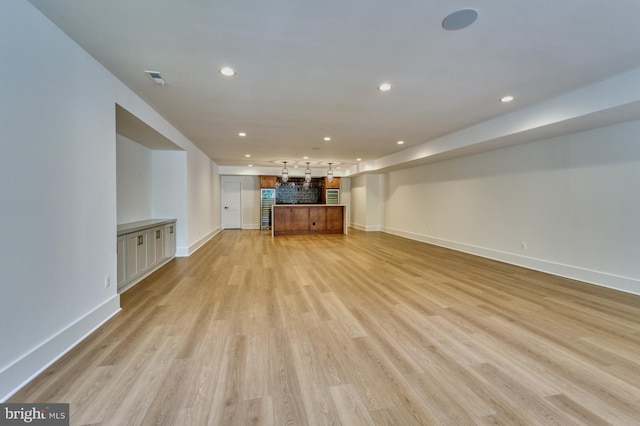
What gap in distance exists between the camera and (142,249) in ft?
13.8

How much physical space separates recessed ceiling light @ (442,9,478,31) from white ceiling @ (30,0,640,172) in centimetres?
4

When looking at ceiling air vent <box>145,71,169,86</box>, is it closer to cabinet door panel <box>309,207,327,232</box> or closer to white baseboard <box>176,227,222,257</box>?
white baseboard <box>176,227,222,257</box>

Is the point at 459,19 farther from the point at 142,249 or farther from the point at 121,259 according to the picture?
the point at 142,249

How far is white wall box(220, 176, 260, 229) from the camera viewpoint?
11.2 metres

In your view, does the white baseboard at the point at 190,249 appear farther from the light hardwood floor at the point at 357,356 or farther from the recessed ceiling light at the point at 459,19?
the recessed ceiling light at the point at 459,19

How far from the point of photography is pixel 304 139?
6012 mm

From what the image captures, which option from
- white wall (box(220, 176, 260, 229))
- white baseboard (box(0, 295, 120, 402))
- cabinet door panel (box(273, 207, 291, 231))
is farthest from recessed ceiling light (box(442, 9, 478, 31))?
white wall (box(220, 176, 260, 229))

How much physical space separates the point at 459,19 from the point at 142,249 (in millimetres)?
4845

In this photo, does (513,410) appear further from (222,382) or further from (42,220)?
(42,220)

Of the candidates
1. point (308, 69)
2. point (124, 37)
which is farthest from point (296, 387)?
point (124, 37)

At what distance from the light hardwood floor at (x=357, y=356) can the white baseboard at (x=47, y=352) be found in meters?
0.07

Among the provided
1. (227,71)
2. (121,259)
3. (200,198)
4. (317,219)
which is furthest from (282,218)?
(227,71)

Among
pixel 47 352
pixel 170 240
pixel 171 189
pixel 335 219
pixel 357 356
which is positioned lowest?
pixel 357 356

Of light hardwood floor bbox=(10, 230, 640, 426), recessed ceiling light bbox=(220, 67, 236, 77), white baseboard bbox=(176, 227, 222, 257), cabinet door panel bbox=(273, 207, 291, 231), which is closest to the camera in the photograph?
light hardwood floor bbox=(10, 230, 640, 426)
